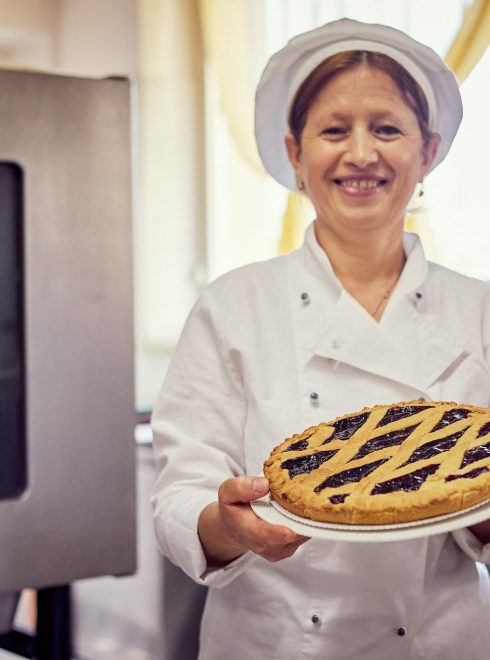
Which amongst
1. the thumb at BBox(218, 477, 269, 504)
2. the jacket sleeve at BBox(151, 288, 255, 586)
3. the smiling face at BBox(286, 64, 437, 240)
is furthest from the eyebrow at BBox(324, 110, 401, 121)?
the thumb at BBox(218, 477, 269, 504)

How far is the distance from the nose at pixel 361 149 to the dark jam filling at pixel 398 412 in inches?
12.8

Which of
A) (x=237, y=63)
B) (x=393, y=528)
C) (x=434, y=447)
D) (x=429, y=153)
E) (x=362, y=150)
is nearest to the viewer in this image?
(x=393, y=528)

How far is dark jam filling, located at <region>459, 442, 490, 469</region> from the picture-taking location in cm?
86

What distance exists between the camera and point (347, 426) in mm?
1011

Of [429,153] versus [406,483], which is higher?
[429,153]

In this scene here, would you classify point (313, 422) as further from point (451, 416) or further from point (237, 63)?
point (237, 63)

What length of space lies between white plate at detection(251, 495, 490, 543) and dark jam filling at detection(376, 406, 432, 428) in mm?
204

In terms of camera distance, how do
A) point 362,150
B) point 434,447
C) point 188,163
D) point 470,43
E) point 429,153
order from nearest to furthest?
point 434,447
point 362,150
point 429,153
point 470,43
point 188,163

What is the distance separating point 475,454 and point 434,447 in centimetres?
6

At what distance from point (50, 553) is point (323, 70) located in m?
0.78

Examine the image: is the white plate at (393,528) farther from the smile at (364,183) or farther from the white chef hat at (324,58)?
the white chef hat at (324,58)

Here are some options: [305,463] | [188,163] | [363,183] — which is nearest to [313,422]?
[305,463]

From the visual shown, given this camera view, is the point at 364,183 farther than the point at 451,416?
Yes

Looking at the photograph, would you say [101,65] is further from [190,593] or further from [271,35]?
[190,593]
